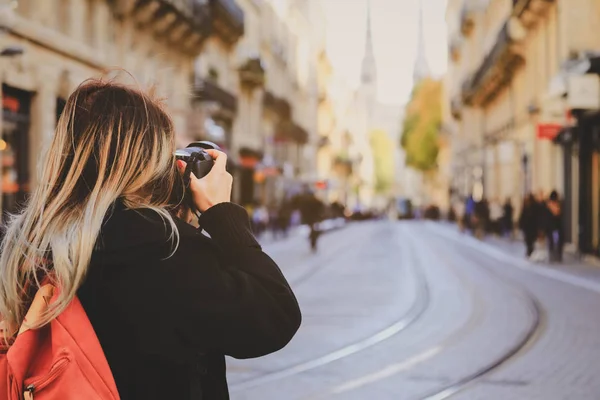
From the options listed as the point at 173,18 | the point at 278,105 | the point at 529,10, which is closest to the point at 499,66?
→ the point at 529,10

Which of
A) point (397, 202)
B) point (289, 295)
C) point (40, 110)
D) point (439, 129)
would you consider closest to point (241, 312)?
point (289, 295)

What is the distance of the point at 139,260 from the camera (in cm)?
202

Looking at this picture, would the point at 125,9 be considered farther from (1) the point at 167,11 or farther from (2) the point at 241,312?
(2) the point at 241,312

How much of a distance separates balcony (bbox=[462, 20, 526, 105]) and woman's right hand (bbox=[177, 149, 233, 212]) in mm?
36993

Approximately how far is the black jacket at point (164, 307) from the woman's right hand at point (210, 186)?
14cm

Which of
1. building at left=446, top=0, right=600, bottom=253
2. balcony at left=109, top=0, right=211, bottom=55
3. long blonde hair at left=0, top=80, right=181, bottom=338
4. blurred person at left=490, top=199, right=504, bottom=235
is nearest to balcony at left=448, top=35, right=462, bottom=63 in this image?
building at left=446, top=0, right=600, bottom=253

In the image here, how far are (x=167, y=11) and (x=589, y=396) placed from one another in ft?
76.0

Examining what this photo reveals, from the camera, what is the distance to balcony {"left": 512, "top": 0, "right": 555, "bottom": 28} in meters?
32.3

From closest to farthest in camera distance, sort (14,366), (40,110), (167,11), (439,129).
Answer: (14,366), (40,110), (167,11), (439,129)

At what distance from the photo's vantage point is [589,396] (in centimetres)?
669

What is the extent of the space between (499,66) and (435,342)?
3623 cm

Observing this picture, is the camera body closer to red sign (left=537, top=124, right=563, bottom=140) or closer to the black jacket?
the black jacket

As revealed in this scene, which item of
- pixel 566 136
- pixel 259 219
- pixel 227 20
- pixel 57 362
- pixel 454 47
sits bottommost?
pixel 259 219

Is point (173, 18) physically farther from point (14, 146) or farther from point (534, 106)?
point (534, 106)
